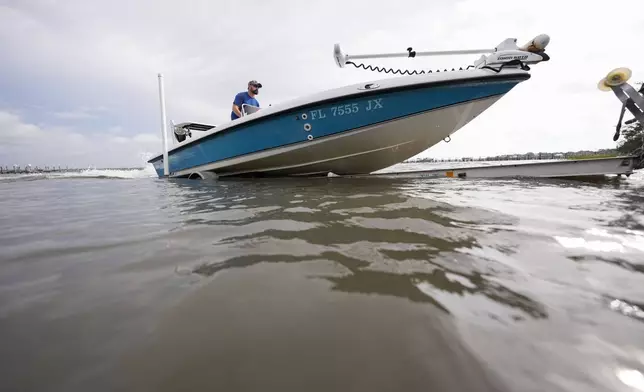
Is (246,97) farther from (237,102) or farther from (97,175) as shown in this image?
(97,175)

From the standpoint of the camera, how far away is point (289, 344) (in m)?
0.66

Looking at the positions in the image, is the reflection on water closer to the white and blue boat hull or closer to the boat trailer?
the white and blue boat hull

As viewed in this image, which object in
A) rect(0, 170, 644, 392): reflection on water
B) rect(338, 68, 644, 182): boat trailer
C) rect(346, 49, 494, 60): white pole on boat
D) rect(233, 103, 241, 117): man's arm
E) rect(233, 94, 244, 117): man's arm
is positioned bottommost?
rect(0, 170, 644, 392): reflection on water

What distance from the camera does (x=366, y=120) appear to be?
15.2ft


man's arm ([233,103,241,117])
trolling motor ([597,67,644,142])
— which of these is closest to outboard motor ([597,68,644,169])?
trolling motor ([597,67,644,142])

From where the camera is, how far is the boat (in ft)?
13.8

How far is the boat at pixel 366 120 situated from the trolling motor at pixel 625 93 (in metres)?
1.72

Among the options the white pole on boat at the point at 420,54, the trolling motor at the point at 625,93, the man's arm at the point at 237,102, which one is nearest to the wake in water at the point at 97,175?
the man's arm at the point at 237,102

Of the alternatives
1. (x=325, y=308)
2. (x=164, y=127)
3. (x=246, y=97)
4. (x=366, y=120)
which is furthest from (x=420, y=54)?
(x=164, y=127)

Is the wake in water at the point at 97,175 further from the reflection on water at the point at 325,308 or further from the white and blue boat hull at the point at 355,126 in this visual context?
the reflection on water at the point at 325,308

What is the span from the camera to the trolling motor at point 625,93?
4621 mm

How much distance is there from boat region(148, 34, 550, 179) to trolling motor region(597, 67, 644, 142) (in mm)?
1723

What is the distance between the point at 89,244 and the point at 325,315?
56.5 inches

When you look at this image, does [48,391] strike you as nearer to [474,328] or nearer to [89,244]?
[474,328]
